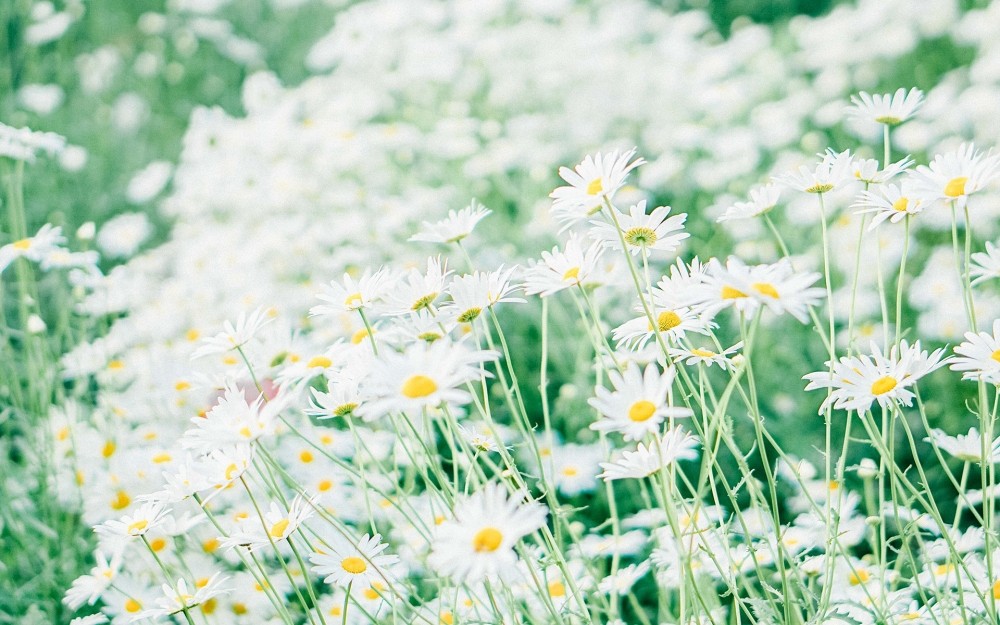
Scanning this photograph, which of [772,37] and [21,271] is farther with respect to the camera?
[772,37]

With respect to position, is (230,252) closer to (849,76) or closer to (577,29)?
(577,29)

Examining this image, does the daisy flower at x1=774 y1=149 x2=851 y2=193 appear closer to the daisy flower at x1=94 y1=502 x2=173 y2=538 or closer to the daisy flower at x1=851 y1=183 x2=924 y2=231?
the daisy flower at x1=851 y1=183 x2=924 y2=231

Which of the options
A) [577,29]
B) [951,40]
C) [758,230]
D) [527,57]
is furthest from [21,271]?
[951,40]

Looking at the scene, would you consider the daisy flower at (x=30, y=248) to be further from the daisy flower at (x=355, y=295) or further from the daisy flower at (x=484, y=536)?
the daisy flower at (x=484, y=536)

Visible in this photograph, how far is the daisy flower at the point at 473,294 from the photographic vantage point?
100cm

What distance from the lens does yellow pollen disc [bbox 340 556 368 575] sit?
107 cm

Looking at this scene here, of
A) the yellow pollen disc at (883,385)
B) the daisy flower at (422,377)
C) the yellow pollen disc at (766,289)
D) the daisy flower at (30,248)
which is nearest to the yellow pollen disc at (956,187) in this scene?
the yellow pollen disc at (883,385)

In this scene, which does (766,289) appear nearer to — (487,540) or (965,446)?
(487,540)

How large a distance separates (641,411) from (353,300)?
0.42 metres

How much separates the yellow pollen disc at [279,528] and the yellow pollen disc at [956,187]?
86 centimetres

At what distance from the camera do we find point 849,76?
3.55 meters

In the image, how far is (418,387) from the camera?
0.81 m

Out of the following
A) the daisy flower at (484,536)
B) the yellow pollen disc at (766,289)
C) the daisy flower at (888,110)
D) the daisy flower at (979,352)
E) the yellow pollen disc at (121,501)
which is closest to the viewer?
the daisy flower at (484,536)

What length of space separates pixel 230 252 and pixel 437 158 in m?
0.89
